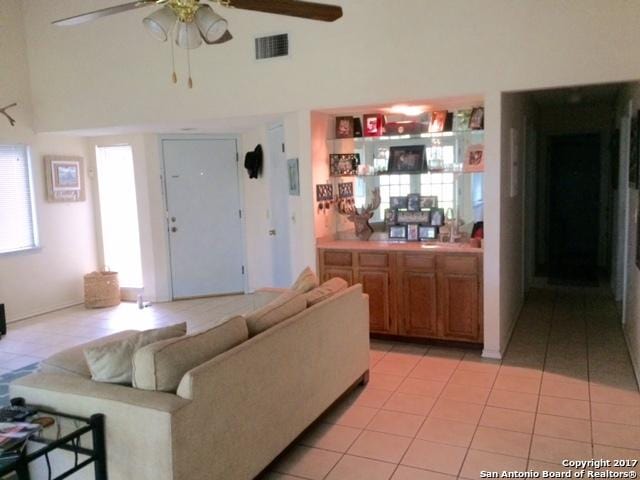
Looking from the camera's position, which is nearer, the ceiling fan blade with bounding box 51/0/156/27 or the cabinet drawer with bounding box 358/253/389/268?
the ceiling fan blade with bounding box 51/0/156/27

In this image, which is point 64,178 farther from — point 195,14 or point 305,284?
point 195,14

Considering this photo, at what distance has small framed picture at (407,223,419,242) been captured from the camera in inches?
197

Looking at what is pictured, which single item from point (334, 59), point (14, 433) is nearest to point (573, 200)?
point (334, 59)

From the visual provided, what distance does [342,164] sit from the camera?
5246 mm

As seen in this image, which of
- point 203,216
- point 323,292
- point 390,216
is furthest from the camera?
point 203,216

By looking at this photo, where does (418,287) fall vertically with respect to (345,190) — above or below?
below

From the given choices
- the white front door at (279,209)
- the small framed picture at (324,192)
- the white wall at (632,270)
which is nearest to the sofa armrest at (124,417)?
the small framed picture at (324,192)

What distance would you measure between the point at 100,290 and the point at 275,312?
→ 174 inches

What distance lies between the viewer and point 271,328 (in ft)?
9.25

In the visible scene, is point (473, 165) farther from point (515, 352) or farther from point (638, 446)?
point (638, 446)

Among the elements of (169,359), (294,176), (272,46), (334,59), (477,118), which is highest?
(272,46)

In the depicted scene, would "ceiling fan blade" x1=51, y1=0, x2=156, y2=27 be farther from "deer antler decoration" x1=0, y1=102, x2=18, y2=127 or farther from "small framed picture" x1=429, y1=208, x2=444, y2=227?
"deer antler decoration" x1=0, y1=102, x2=18, y2=127

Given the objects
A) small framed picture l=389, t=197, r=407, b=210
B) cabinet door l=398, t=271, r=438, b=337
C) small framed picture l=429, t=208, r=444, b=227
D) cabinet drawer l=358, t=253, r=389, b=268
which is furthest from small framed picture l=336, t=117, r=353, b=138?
cabinet door l=398, t=271, r=438, b=337

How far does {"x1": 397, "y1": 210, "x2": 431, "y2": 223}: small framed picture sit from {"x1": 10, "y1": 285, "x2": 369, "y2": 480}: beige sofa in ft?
6.68
